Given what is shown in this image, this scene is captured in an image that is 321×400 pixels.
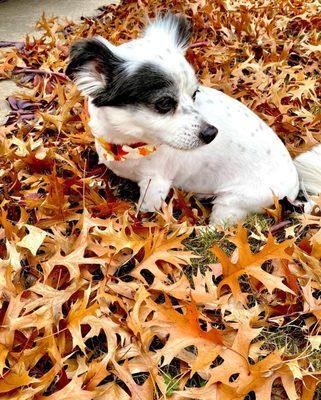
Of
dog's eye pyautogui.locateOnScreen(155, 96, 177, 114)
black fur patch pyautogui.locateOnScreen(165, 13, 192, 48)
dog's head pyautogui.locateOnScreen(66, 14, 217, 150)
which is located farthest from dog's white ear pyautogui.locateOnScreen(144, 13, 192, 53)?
dog's eye pyautogui.locateOnScreen(155, 96, 177, 114)

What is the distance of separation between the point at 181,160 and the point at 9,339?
148cm

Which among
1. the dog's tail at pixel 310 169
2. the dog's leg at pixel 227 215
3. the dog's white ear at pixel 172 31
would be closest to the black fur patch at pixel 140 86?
the dog's white ear at pixel 172 31

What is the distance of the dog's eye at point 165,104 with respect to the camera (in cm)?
245

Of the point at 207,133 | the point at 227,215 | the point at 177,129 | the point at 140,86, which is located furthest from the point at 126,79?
the point at 227,215

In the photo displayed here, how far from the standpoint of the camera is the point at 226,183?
2.95 meters

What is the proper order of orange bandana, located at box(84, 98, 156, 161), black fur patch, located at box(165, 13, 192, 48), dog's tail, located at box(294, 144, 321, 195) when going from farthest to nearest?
dog's tail, located at box(294, 144, 321, 195)
black fur patch, located at box(165, 13, 192, 48)
orange bandana, located at box(84, 98, 156, 161)

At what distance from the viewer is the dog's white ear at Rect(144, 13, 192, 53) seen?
2.77m

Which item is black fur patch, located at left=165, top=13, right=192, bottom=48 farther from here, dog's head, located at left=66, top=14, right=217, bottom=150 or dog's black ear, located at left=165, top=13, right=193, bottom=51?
dog's head, located at left=66, top=14, right=217, bottom=150

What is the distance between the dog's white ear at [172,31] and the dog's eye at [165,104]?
1.51 ft

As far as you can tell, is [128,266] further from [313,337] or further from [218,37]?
[218,37]

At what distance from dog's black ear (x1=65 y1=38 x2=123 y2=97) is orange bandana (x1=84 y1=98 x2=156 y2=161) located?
0.35 metres

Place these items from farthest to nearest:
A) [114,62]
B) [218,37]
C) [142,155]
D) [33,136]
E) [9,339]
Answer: [218,37], [33,136], [142,155], [114,62], [9,339]

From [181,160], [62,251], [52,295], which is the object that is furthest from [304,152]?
[52,295]

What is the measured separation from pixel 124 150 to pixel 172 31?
2.65ft
